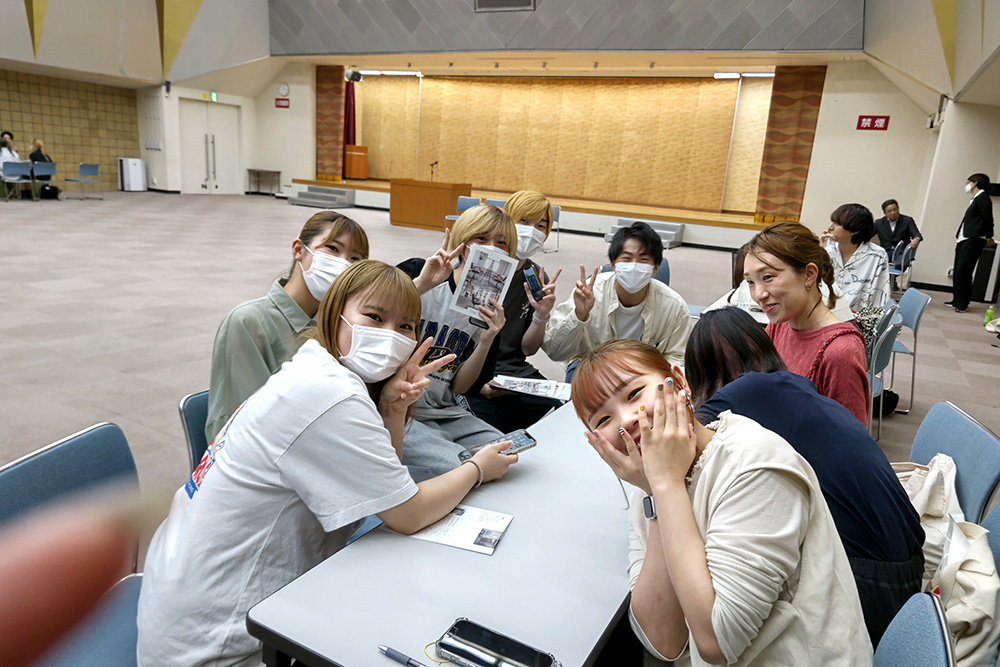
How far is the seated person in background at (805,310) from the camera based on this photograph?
2076 mm

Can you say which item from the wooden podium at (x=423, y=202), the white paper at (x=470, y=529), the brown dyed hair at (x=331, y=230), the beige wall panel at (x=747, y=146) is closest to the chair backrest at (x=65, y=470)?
the white paper at (x=470, y=529)

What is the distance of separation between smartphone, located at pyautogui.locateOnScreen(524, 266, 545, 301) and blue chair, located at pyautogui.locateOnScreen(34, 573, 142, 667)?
1.98m

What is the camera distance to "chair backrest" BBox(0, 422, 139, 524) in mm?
1408

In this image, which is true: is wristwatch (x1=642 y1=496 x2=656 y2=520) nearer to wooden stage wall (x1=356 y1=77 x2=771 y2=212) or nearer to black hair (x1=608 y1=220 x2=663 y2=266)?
black hair (x1=608 y1=220 x2=663 y2=266)

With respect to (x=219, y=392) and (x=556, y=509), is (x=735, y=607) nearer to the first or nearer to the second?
(x=556, y=509)

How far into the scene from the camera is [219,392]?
204 cm

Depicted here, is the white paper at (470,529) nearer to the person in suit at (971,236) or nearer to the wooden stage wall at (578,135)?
the person in suit at (971,236)

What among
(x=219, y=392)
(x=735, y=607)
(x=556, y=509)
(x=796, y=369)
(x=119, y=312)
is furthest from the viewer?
(x=119, y=312)

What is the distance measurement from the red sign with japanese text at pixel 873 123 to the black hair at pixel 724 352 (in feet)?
42.6

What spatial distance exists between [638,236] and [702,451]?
2294 millimetres

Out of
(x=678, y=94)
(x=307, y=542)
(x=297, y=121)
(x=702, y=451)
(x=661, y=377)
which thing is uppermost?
(x=678, y=94)

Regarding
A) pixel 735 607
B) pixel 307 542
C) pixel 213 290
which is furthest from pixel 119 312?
pixel 735 607

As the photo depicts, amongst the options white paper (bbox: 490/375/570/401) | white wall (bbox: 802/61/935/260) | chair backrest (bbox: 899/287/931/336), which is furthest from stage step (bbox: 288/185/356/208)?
white paper (bbox: 490/375/570/401)

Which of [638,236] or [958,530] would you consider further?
[638,236]
